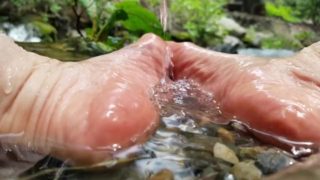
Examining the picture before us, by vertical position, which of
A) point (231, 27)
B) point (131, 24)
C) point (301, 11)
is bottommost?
point (231, 27)

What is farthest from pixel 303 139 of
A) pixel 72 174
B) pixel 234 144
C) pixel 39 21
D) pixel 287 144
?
pixel 39 21

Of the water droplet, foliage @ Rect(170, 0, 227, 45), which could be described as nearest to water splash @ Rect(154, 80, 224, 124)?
the water droplet

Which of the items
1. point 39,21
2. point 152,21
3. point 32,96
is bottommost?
point 39,21

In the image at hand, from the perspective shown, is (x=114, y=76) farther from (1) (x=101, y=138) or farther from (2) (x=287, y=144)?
(2) (x=287, y=144)

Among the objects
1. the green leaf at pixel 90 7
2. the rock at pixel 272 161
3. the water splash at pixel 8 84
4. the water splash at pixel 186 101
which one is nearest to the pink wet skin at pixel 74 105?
the water splash at pixel 8 84

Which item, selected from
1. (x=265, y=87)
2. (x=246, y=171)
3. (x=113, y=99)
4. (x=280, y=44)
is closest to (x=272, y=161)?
(x=246, y=171)

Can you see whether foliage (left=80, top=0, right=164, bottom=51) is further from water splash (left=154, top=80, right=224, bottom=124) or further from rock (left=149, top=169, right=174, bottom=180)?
rock (left=149, top=169, right=174, bottom=180)

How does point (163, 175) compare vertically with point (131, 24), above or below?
above

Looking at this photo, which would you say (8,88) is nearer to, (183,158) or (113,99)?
(113,99)
